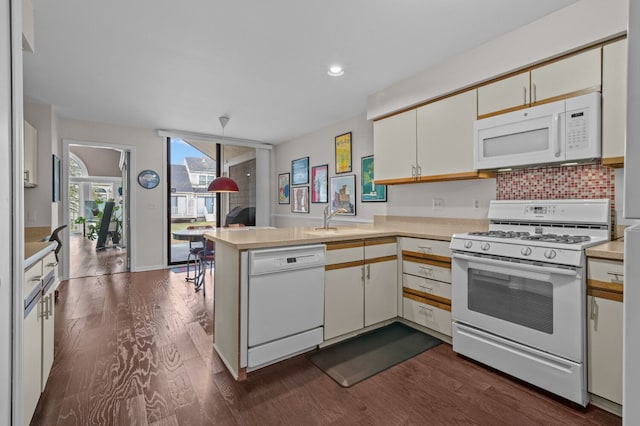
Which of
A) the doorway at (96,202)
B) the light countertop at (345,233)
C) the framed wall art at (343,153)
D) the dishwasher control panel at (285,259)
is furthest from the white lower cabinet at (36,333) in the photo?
the doorway at (96,202)

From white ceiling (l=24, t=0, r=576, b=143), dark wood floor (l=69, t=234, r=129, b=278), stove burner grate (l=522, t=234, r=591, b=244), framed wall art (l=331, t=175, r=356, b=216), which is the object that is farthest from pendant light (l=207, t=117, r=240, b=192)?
stove burner grate (l=522, t=234, r=591, b=244)

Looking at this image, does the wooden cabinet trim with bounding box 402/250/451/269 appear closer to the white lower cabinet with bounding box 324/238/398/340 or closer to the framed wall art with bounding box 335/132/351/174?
A: the white lower cabinet with bounding box 324/238/398/340

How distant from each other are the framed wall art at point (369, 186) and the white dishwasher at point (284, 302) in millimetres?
1893

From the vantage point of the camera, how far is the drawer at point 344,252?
2340 millimetres

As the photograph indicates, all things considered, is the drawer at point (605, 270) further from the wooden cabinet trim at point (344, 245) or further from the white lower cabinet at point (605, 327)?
the wooden cabinet trim at point (344, 245)

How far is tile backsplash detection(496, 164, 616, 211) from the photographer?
6.72ft

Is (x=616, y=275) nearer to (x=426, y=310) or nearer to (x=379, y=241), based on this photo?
(x=426, y=310)

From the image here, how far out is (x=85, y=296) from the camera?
12.2ft

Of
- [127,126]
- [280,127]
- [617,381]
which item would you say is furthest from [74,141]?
[617,381]

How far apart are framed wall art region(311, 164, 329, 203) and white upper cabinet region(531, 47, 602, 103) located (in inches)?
125

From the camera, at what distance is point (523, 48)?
2.18 metres

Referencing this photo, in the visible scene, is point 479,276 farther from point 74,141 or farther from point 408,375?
point 74,141

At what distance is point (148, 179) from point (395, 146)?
4129 mm

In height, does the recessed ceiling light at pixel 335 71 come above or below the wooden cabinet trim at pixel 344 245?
above
